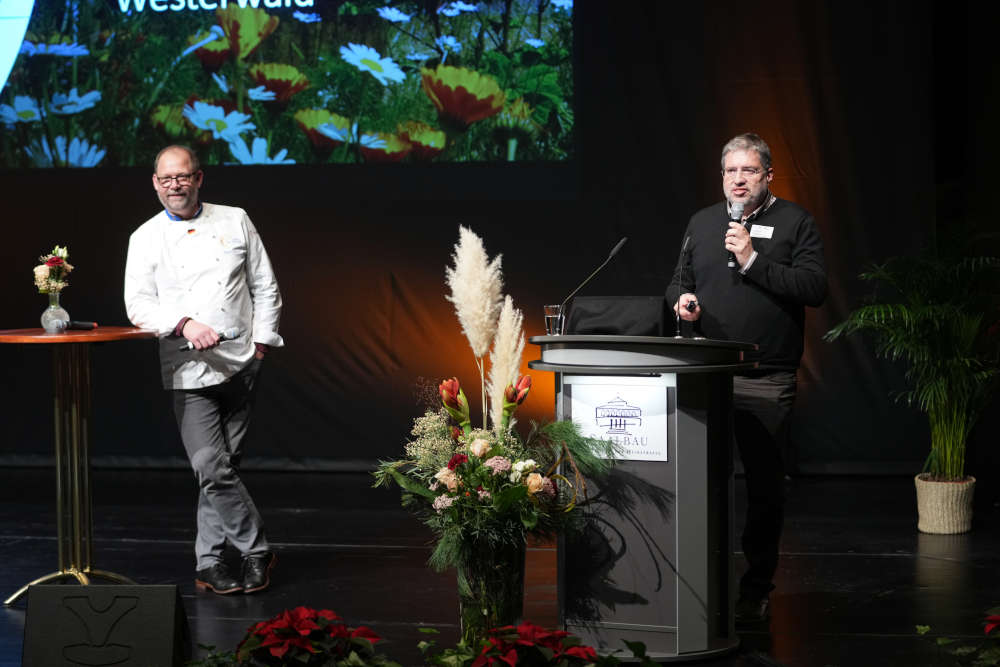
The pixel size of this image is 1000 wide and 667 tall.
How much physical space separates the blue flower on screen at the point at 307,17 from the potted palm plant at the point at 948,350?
11.2ft

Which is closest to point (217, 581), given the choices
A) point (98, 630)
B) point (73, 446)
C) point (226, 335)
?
point (73, 446)

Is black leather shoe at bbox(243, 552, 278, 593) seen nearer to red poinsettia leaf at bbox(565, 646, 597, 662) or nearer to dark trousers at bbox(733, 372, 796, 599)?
dark trousers at bbox(733, 372, 796, 599)

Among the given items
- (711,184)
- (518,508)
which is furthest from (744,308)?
(711,184)

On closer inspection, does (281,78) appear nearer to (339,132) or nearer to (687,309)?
(339,132)

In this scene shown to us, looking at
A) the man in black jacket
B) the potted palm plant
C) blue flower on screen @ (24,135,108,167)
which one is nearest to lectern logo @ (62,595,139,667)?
the man in black jacket

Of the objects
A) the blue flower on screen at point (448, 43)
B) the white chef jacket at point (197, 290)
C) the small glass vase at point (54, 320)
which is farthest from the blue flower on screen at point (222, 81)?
the small glass vase at point (54, 320)

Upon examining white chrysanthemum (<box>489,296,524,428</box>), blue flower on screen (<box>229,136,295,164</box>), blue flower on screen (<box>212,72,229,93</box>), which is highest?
blue flower on screen (<box>212,72,229,93</box>)

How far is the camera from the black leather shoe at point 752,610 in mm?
3609

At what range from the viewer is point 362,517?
217 inches

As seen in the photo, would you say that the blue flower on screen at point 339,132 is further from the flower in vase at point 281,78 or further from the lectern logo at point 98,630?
the lectern logo at point 98,630

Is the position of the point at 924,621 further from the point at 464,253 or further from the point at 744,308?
the point at 464,253

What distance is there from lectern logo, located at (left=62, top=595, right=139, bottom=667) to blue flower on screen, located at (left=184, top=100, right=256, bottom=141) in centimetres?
446

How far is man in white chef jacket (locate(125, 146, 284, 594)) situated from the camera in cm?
407

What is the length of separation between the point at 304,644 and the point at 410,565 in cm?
Result: 237
